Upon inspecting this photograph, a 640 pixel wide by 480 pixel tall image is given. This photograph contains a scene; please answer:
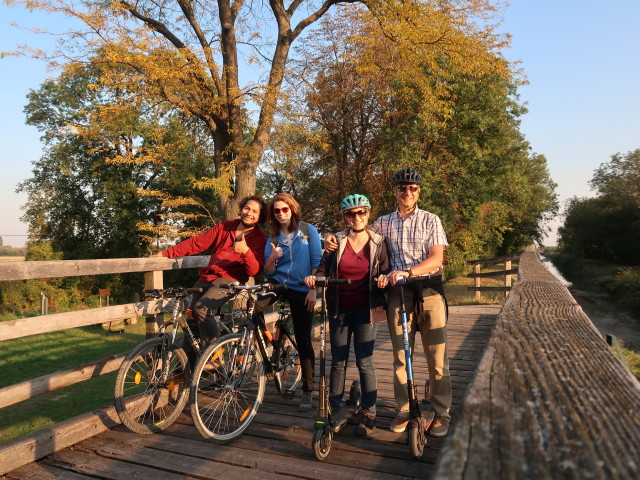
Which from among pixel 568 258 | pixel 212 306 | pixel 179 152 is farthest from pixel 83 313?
pixel 568 258

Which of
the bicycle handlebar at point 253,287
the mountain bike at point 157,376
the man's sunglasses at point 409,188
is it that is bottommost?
the mountain bike at point 157,376

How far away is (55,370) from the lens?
14328mm

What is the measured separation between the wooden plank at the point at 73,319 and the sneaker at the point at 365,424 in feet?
7.01

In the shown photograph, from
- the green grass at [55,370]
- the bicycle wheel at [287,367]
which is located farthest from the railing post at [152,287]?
the green grass at [55,370]

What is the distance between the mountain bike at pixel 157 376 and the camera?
352 cm

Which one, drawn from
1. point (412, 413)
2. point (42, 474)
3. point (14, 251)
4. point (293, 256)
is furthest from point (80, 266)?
point (14, 251)

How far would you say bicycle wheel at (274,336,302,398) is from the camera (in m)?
4.38

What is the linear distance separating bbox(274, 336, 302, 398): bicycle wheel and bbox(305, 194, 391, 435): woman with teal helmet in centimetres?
80

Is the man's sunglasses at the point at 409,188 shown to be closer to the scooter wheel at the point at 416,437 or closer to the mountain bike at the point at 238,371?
the mountain bike at the point at 238,371

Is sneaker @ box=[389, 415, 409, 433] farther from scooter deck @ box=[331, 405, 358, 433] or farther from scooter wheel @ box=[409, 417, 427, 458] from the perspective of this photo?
scooter wheel @ box=[409, 417, 427, 458]

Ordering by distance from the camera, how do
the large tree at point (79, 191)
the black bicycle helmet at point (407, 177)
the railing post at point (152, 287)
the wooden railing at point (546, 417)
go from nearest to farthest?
1. the wooden railing at point (546, 417)
2. the black bicycle helmet at point (407, 177)
3. the railing post at point (152, 287)
4. the large tree at point (79, 191)

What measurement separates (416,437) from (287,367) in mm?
1814

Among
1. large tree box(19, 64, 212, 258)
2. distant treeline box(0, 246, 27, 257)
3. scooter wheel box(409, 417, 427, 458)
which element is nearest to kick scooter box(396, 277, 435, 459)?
scooter wheel box(409, 417, 427, 458)

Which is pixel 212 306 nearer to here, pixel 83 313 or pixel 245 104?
pixel 83 313
